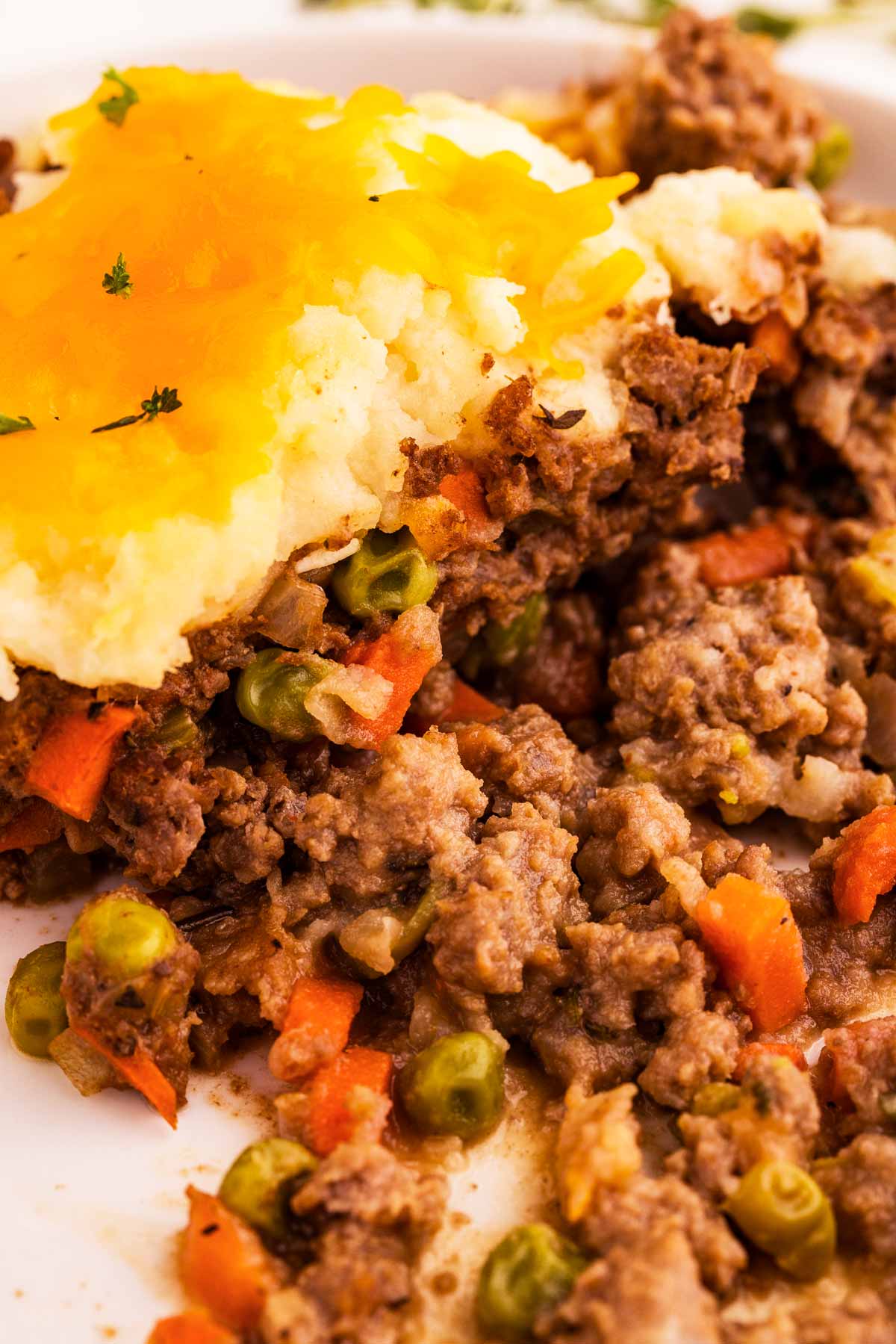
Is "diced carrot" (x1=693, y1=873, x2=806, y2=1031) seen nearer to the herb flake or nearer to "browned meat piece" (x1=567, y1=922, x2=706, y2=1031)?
"browned meat piece" (x1=567, y1=922, x2=706, y2=1031)

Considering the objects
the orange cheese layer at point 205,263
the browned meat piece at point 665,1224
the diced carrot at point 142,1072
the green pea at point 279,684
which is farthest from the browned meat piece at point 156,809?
the browned meat piece at point 665,1224

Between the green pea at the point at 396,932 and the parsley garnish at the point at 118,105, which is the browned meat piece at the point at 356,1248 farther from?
the parsley garnish at the point at 118,105

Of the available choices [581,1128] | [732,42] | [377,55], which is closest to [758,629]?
[581,1128]

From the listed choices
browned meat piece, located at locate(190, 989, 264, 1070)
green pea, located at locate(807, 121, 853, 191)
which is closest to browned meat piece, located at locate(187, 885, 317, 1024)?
browned meat piece, located at locate(190, 989, 264, 1070)

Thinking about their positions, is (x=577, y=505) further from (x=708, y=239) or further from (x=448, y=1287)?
(x=448, y=1287)

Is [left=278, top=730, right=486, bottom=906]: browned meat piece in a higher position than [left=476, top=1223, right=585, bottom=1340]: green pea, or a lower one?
higher

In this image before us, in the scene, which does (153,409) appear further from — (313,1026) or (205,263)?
(313,1026)
